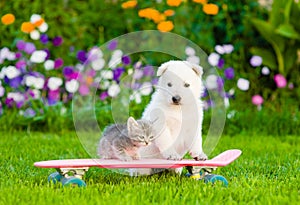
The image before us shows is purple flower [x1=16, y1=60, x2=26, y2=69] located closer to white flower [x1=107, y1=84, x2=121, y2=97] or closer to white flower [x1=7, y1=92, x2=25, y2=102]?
white flower [x1=7, y1=92, x2=25, y2=102]

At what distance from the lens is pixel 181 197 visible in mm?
3176

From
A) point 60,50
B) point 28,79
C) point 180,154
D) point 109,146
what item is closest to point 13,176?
point 109,146

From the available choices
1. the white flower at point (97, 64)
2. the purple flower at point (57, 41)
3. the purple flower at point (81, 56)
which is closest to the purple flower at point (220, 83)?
the white flower at point (97, 64)

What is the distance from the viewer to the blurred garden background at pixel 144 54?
6.05m

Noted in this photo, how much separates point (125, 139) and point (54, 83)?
2.73 metres

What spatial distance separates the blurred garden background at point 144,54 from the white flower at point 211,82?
1.64 m

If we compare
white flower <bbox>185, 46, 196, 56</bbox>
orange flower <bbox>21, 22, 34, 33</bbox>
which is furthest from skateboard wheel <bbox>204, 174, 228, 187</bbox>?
orange flower <bbox>21, 22, 34, 33</bbox>

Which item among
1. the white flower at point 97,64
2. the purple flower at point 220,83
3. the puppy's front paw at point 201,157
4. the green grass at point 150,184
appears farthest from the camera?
the white flower at point 97,64

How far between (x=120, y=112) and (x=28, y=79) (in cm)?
248

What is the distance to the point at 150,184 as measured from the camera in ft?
11.3

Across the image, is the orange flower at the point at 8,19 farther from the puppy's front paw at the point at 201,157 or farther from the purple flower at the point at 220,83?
the puppy's front paw at the point at 201,157

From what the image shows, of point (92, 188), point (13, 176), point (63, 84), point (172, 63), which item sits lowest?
point (63, 84)

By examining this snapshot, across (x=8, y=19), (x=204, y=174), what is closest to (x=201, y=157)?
(x=204, y=174)

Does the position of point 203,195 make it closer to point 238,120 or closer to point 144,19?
point 238,120
